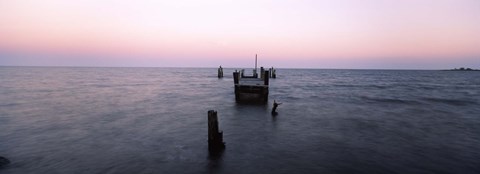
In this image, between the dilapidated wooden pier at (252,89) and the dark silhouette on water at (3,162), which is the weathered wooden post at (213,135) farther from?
the dilapidated wooden pier at (252,89)

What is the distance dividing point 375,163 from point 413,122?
12.0 m

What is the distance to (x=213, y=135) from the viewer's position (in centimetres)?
1335

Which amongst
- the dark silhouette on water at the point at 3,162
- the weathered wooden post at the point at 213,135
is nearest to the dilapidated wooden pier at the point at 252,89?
the weathered wooden post at the point at 213,135

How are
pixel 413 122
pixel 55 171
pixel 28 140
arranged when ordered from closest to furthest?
pixel 55 171 < pixel 28 140 < pixel 413 122

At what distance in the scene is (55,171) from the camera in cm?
1096

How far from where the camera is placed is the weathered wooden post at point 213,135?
42.0 ft

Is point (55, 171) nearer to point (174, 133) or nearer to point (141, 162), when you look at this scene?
point (141, 162)

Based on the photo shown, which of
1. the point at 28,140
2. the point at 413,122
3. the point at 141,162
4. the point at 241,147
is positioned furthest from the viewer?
the point at 413,122

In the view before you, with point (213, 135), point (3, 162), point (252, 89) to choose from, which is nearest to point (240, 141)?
point (213, 135)

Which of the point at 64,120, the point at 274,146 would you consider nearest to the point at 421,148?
the point at 274,146

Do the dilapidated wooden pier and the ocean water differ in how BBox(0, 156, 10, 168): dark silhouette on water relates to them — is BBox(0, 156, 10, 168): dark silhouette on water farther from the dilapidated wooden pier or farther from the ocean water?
the dilapidated wooden pier

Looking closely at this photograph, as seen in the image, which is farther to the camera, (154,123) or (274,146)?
(154,123)

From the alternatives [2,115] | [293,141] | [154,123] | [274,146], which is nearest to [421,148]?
[293,141]

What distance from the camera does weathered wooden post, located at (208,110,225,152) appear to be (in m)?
12.8
